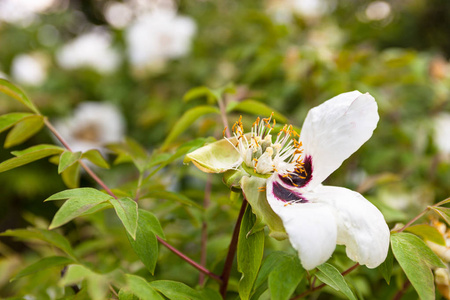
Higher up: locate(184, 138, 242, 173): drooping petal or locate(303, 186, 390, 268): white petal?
locate(184, 138, 242, 173): drooping petal

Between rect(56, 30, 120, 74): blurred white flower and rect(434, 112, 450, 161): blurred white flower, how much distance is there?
121 centimetres

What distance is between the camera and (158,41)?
1564 mm

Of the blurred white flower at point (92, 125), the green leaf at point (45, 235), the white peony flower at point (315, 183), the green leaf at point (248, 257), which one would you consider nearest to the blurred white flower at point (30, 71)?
the blurred white flower at point (92, 125)

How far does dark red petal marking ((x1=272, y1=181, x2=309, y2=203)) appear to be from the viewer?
48 cm

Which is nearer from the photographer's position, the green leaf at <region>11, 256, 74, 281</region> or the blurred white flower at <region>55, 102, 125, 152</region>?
the green leaf at <region>11, 256, 74, 281</region>

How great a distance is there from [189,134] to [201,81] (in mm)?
321

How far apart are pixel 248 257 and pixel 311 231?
0.08 meters

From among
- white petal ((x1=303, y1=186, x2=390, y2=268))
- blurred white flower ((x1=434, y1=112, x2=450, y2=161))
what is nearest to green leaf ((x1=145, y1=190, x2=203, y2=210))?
white petal ((x1=303, y1=186, x2=390, y2=268))

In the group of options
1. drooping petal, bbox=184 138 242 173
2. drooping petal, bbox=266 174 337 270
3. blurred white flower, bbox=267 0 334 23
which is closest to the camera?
drooping petal, bbox=266 174 337 270

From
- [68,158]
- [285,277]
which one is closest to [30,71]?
[68,158]

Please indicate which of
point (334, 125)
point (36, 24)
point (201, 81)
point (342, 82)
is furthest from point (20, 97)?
point (36, 24)

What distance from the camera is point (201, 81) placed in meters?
1.50

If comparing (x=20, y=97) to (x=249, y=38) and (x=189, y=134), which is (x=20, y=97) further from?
(x=249, y=38)

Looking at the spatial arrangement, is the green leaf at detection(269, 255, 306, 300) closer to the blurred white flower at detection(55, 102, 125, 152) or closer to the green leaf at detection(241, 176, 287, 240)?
the green leaf at detection(241, 176, 287, 240)
